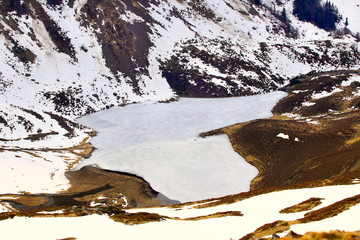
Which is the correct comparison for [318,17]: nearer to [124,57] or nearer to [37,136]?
[124,57]

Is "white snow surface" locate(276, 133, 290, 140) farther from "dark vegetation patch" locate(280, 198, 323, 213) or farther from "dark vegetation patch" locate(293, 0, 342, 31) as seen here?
"dark vegetation patch" locate(293, 0, 342, 31)

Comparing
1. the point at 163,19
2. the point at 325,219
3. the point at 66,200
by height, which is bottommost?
the point at 66,200

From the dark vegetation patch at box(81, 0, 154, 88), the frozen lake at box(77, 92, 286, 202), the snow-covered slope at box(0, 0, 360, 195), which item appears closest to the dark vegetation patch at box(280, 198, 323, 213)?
the frozen lake at box(77, 92, 286, 202)

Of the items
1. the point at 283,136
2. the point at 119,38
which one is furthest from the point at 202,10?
the point at 283,136

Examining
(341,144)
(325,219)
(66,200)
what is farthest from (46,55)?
(325,219)

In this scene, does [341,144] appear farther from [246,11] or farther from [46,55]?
[246,11]

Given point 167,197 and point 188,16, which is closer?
point 167,197

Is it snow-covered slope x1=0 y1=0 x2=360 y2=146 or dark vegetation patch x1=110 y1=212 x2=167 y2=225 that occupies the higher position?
snow-covered slope x1=0 y1=0 x2=360 y2=146
